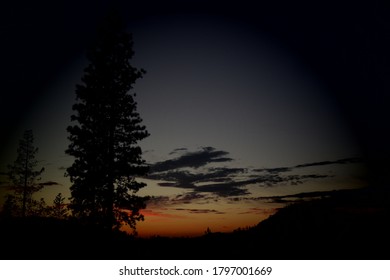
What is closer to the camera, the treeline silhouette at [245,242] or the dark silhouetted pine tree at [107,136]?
the treeline silhouette at [245,242]

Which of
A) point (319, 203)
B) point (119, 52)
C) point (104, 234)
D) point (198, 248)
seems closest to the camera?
point (198, 248)

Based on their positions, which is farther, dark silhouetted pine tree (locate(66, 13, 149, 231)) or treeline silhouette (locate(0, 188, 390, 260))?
dark silhouetted pine tree (locate(66, 13, 149, 231))

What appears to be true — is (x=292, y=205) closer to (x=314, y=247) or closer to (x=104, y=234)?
(x=314, y=247)

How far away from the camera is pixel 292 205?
19734mm

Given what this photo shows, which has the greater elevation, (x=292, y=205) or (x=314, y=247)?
(x=292, y=205)

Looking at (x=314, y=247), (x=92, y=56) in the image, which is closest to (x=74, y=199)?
(x=92, y=56)

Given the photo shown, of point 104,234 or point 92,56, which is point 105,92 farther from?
point 104,234

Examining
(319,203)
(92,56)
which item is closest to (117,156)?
(92,56)

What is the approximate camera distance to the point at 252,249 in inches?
561

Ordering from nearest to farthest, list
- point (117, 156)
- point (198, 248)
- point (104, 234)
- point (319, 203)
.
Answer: point (198, 248)
point (104, 234)
point (319, 203)
point (117, 156)
